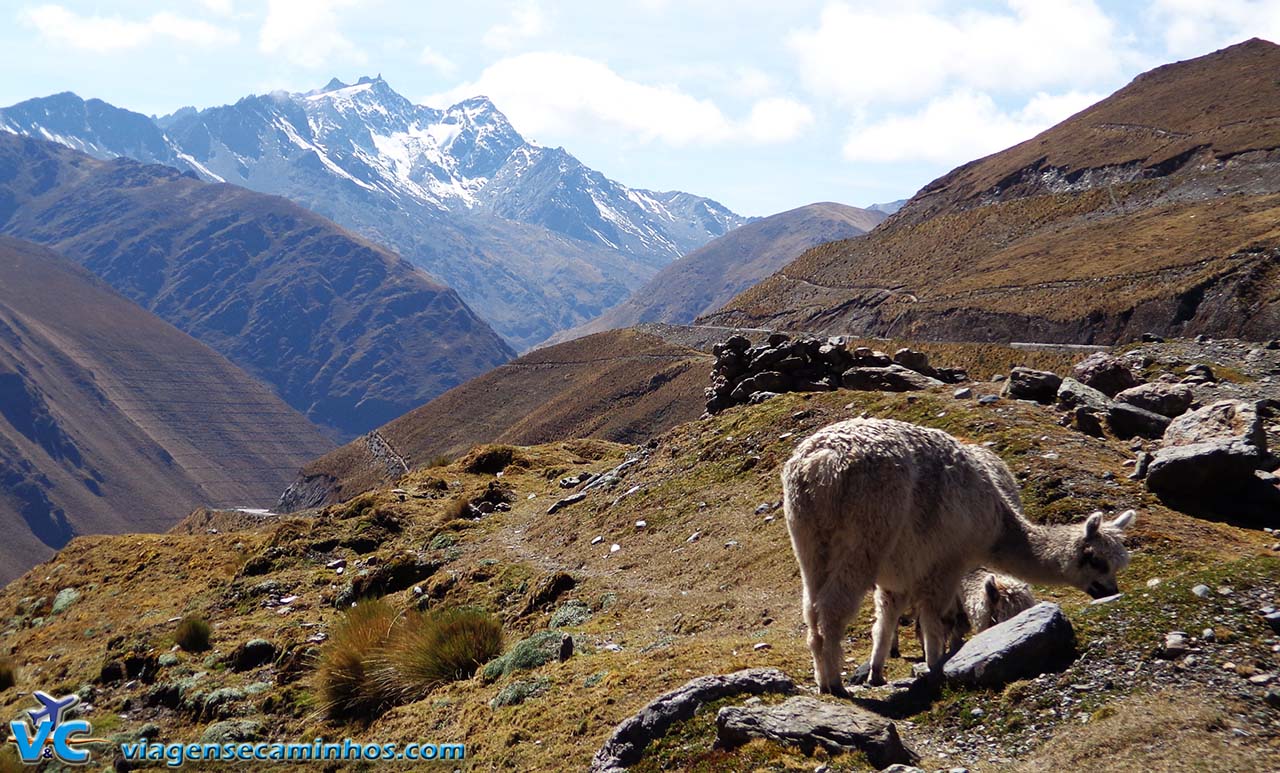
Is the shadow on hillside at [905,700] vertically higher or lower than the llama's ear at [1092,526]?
lower

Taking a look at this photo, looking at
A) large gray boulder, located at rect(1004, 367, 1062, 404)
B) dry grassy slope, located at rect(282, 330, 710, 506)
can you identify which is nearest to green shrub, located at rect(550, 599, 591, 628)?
large gray boulder, located at rect(1004, 367, 1062, 404)

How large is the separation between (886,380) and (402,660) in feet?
46.3

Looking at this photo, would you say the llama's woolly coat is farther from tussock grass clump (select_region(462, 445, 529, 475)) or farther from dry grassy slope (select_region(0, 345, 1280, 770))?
tussock grass clump (select_region(462, 445, 529, 475))

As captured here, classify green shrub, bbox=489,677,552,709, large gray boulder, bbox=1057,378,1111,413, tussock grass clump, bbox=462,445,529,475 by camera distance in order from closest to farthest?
green shrub, bbox=489,677,552,709, large gray boulder, bbox=1057,378,1111,413, tussock grass clump, bbox=462,445,529,475

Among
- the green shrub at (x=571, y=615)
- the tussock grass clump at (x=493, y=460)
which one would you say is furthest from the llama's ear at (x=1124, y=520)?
the tussock grass clump at (x=493, y=460)

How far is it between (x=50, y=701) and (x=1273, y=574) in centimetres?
1610

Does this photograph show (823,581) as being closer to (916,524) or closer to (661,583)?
(916,524)

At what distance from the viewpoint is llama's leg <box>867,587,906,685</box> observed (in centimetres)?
933

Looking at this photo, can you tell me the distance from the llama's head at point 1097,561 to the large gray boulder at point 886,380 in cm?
1220

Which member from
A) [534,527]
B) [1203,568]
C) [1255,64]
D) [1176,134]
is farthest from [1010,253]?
[1203,568]

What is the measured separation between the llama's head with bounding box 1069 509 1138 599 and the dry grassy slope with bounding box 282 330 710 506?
6504cm

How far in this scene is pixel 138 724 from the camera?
14.3 meters

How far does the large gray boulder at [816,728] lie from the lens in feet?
24.1

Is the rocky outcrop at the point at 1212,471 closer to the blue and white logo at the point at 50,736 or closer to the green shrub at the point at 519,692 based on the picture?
the green shrub at the point at 519,692
